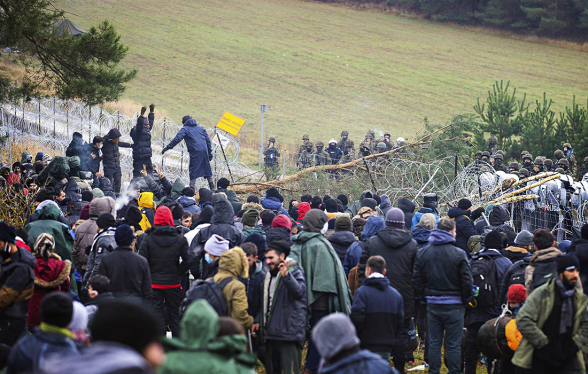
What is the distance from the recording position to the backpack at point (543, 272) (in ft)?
17.2

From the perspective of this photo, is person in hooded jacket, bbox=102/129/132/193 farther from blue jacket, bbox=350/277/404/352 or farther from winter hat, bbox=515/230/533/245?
blue jacket, bbox=350/277/404/352

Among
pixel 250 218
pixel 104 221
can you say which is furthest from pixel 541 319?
pixel 104 221

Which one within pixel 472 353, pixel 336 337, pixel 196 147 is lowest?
pixel 472 353

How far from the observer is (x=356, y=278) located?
6.62 m

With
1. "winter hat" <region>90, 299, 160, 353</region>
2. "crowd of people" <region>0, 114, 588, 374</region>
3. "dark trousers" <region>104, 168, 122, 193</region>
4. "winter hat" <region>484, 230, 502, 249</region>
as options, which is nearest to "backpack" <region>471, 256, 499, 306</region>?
"crowd of people" <region>0, 114, 588, 374</region>

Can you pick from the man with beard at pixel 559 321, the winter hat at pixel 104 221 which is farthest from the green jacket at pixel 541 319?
the winter hat at pixel 104 221

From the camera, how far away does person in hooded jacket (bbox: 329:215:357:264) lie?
7.05m

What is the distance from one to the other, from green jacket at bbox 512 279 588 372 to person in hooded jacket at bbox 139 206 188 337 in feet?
11.0

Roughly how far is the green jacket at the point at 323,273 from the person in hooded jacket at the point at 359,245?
85 cm

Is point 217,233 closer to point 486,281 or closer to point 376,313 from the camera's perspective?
point 376,313

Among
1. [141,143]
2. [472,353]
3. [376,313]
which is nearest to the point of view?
[376,313]

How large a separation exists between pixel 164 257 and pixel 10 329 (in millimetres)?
1571

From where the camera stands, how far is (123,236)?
5746 mm

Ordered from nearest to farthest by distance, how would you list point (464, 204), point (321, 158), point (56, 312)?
point (56, 312) → point (464, 204) → point (321, 158)
